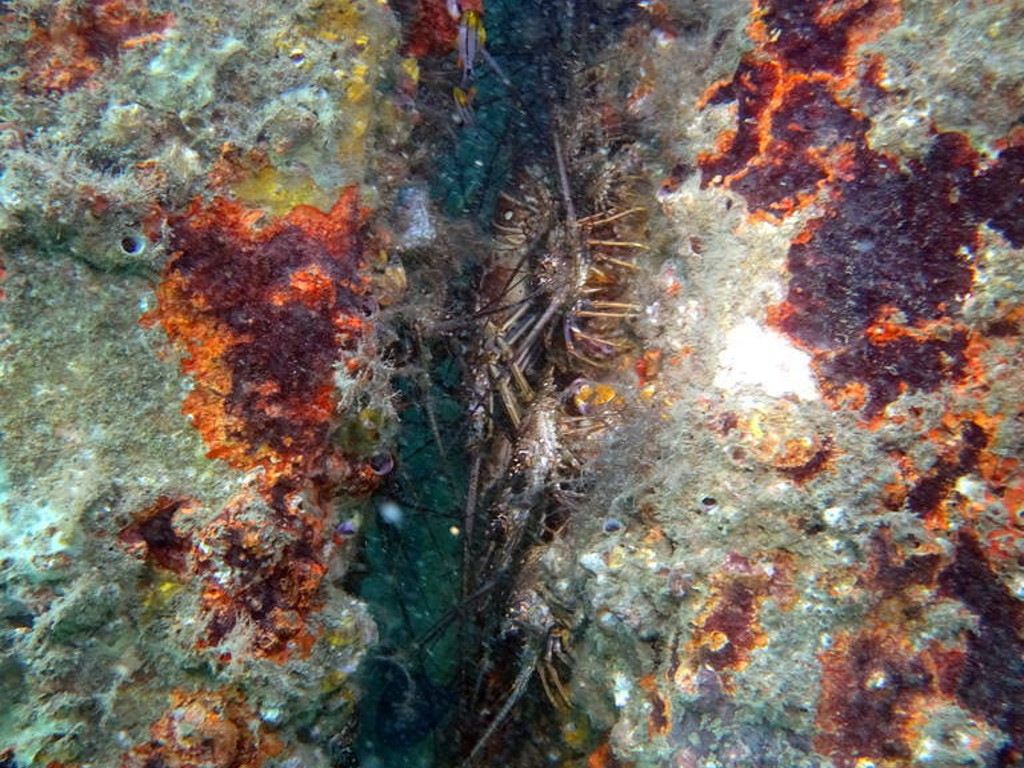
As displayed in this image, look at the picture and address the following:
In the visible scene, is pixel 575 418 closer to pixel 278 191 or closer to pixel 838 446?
pixel 838 446

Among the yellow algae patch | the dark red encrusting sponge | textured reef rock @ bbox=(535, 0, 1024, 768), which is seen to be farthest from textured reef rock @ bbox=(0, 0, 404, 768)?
the dark red encrusting sponge

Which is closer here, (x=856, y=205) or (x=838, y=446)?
(x=838, y=446)

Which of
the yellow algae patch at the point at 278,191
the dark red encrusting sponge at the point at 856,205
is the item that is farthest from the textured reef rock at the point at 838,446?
the yellow algae patch at the point at 278,191

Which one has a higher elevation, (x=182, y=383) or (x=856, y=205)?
(x=856, y=205)

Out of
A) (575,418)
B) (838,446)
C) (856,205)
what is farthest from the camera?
(575,418)

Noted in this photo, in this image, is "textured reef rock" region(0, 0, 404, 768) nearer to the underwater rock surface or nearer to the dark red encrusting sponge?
the underwater rock surface

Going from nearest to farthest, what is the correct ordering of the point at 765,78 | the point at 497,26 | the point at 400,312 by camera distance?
the point at 765,78, the point at 400,312, the point at 497,26

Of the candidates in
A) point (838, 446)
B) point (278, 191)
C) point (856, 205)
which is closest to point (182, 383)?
point (278, 191)

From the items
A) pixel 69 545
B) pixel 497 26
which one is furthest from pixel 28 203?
pixel 497 26

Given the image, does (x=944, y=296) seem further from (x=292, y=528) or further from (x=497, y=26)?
(x=497, y=26)
